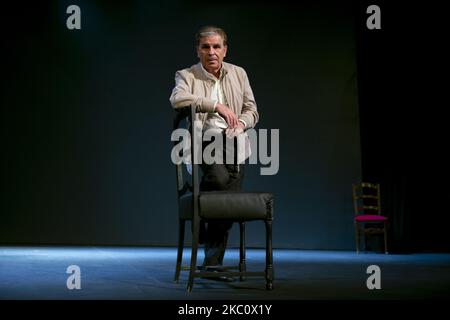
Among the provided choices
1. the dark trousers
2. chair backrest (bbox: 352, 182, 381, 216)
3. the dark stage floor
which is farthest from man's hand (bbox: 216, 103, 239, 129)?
chair backrest (bbox: 352, 182, 381, 216)

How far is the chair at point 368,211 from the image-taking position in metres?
5.78

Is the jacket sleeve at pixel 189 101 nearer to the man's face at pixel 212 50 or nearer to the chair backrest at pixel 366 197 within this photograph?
the man's face at pixel 212 50

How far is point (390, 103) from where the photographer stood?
19.9 ft

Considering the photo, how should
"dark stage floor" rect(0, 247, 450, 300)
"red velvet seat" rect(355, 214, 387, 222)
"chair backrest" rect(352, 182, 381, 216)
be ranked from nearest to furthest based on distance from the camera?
"dark stage floor" rect(0, 247, 450, 300)
"red velvet seat" rect(355, 214, 387, 222)
"chair backrest" rect(352, 182, 381, 216)

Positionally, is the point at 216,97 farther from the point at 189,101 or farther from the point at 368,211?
the point at 368,211

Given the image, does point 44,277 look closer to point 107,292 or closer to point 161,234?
point 107,292

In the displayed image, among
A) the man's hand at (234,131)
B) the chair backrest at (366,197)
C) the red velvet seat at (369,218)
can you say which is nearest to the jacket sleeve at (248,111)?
the man's hand at (234,131)

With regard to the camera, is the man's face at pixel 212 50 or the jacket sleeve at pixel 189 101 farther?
the man's face at pixel 212 50

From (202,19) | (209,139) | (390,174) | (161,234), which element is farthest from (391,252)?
(209,139)

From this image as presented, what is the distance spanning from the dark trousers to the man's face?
503 mm

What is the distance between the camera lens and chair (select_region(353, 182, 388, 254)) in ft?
19.0

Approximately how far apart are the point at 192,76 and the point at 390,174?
12.3 ft

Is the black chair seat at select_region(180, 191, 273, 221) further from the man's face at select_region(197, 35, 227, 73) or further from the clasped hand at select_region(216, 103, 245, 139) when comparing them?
the man's face at select_region(197, 35, 227, 73)

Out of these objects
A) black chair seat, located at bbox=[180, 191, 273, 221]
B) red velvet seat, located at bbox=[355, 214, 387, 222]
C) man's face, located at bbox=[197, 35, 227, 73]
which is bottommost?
red velvet seat, located at bbox=[355, 214, 387, 222]
